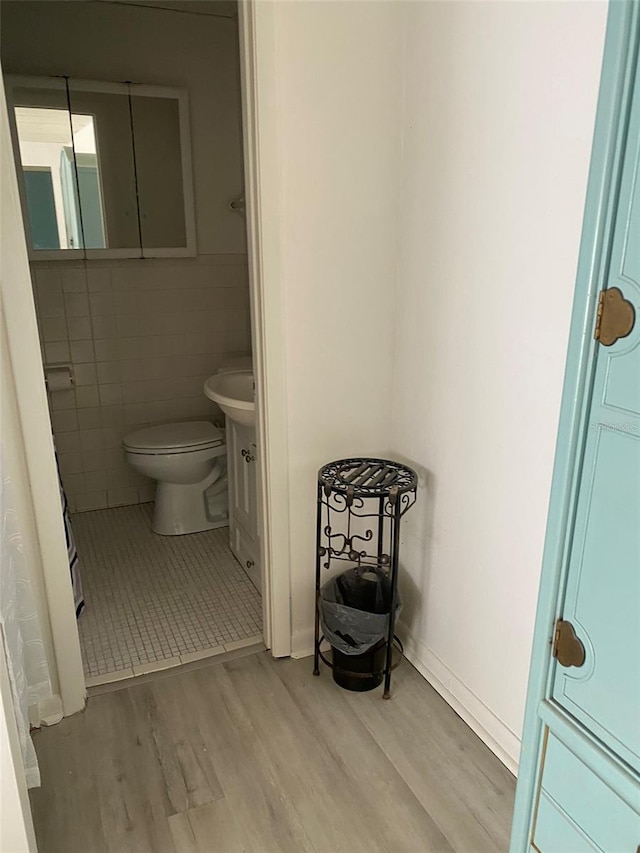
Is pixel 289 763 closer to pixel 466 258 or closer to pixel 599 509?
pixel 599 509

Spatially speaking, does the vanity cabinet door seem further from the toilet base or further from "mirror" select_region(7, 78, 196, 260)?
"mirror" select_region(7, 78, 196, 260)

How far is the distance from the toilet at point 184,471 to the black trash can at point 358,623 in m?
1.05

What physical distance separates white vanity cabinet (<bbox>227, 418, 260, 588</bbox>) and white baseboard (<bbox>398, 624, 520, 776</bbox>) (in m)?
0.72

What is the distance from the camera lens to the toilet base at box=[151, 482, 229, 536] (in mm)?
3031

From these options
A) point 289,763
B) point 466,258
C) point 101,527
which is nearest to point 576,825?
point 289,763

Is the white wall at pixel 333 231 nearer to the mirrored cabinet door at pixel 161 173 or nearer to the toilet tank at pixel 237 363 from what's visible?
the toilet tank at pixel 237 363

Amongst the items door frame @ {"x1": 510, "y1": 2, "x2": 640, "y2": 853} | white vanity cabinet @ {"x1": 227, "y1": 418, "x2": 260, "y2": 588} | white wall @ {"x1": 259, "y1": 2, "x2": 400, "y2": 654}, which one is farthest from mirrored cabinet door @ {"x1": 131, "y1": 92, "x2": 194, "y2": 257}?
door frame @ {"x1": 510, "y1": 2, "x2": 640, "y2": 853}

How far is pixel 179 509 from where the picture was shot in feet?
9.98

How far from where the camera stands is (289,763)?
1.74m

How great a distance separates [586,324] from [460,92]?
101cm

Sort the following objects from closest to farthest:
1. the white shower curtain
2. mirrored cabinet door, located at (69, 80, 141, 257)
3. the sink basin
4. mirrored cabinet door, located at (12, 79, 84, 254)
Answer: the white shower curtain
the sink basin
mirrored cabinet door, located at (12, 79, 84, 254)
mirrored cabinet door, located at (69, 80, 141, 257)

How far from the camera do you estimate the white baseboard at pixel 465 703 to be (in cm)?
172

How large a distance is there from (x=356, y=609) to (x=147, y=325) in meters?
1.88

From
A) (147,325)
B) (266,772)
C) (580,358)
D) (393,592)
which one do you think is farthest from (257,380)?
(147,325)
